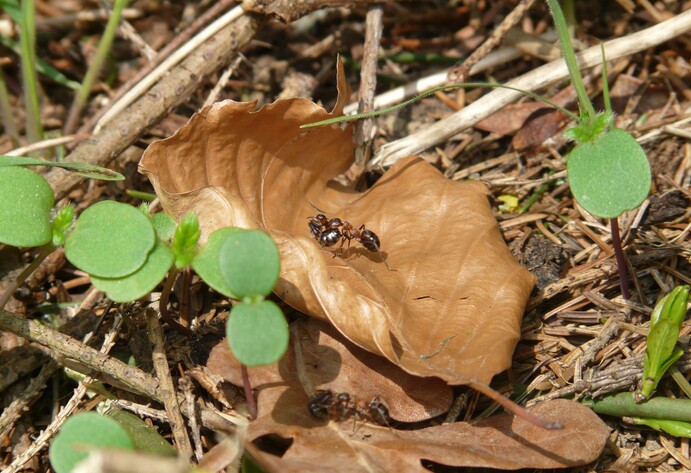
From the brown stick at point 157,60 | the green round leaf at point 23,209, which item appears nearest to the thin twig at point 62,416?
the green round leaf at point 23,209

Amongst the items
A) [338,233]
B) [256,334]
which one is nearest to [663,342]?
[338,233]

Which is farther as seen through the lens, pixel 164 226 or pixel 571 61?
pixel 571 61

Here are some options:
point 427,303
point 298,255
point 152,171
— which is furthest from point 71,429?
point 427,303

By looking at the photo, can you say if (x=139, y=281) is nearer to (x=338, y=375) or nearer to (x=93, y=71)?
(x=338, y=375)

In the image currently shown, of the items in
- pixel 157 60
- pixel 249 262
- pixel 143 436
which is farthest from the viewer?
pixel 157 60

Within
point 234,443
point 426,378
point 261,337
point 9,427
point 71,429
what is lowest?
point 9,427

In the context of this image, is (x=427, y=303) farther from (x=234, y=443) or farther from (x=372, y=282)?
(x=234, y=443)
